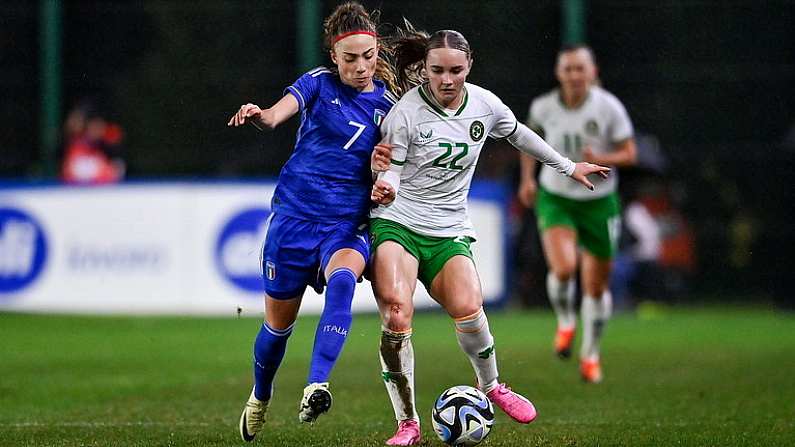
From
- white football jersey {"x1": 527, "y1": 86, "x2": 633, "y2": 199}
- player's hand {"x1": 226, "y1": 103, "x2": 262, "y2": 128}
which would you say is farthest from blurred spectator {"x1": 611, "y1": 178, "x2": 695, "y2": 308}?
player's hand {"x1": 226, "y1": 103, "x2": 262, "y2": 128}

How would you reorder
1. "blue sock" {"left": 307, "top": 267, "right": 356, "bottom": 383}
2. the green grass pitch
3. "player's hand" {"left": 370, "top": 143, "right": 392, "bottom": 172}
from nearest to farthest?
"blue sock" {"left": 307, "top": 267, "right": 356, "bottom": 383}, "player's hand" {"left": 370, "top": 143, "right": 392, "bottom": 172}, the green grass pitch

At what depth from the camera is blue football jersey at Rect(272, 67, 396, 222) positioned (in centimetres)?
688

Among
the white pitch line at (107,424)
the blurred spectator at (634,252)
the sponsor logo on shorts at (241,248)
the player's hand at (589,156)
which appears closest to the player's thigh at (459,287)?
the white pitch line at (107,424)

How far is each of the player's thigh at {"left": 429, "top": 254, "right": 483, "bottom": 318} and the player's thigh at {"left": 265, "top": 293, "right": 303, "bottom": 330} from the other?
2.44 ft

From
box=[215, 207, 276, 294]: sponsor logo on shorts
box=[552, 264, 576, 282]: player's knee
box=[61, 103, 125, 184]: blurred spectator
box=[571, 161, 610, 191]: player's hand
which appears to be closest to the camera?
box=[571, 161, 610, 191]: player's hand

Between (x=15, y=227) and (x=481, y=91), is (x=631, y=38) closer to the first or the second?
(x=15, y=227)

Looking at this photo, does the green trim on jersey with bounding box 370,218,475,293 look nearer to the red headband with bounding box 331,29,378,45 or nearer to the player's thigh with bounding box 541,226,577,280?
the red headband with bounding box 331,29,378,45

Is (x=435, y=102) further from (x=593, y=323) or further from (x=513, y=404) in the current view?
(x=593, y=323)

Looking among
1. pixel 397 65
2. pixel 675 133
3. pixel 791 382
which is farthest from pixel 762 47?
pixel 397 65

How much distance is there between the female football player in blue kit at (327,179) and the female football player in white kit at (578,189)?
3.87 m

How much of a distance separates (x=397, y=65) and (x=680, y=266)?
37.6 feet

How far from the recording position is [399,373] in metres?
6.92

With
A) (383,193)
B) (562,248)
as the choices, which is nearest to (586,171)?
(383,193)

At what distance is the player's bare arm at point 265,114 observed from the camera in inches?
246
